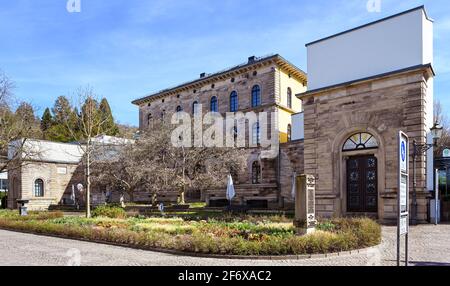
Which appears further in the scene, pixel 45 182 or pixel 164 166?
pixel 45 182

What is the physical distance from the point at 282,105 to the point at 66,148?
27.7 metres

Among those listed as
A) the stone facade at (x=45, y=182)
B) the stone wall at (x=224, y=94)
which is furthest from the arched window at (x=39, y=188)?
the stone wall at (x=224, y=94)

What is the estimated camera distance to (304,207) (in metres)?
12.8

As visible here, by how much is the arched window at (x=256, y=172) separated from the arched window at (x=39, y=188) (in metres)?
25.0

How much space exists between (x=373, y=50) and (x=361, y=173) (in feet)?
21.5

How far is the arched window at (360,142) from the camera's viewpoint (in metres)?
20.4

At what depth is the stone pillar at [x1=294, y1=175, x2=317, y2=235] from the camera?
12.7 metres

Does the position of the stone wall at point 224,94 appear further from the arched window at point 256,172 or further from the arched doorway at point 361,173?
the arched doorway at point 361,173

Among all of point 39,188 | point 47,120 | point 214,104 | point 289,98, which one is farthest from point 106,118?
point 47,120

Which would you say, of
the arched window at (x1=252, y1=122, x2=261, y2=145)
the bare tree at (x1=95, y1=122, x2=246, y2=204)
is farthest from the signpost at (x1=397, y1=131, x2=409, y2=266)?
the arched window at (x1=252, y1=122, x2=261, y2=145)

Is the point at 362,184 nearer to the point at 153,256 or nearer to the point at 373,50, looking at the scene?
the point at 373,50

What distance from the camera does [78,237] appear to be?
49.0 ft

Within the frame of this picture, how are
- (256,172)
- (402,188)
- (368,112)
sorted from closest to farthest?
1. (402,188)
2. (368,112)
3. (256,172)
